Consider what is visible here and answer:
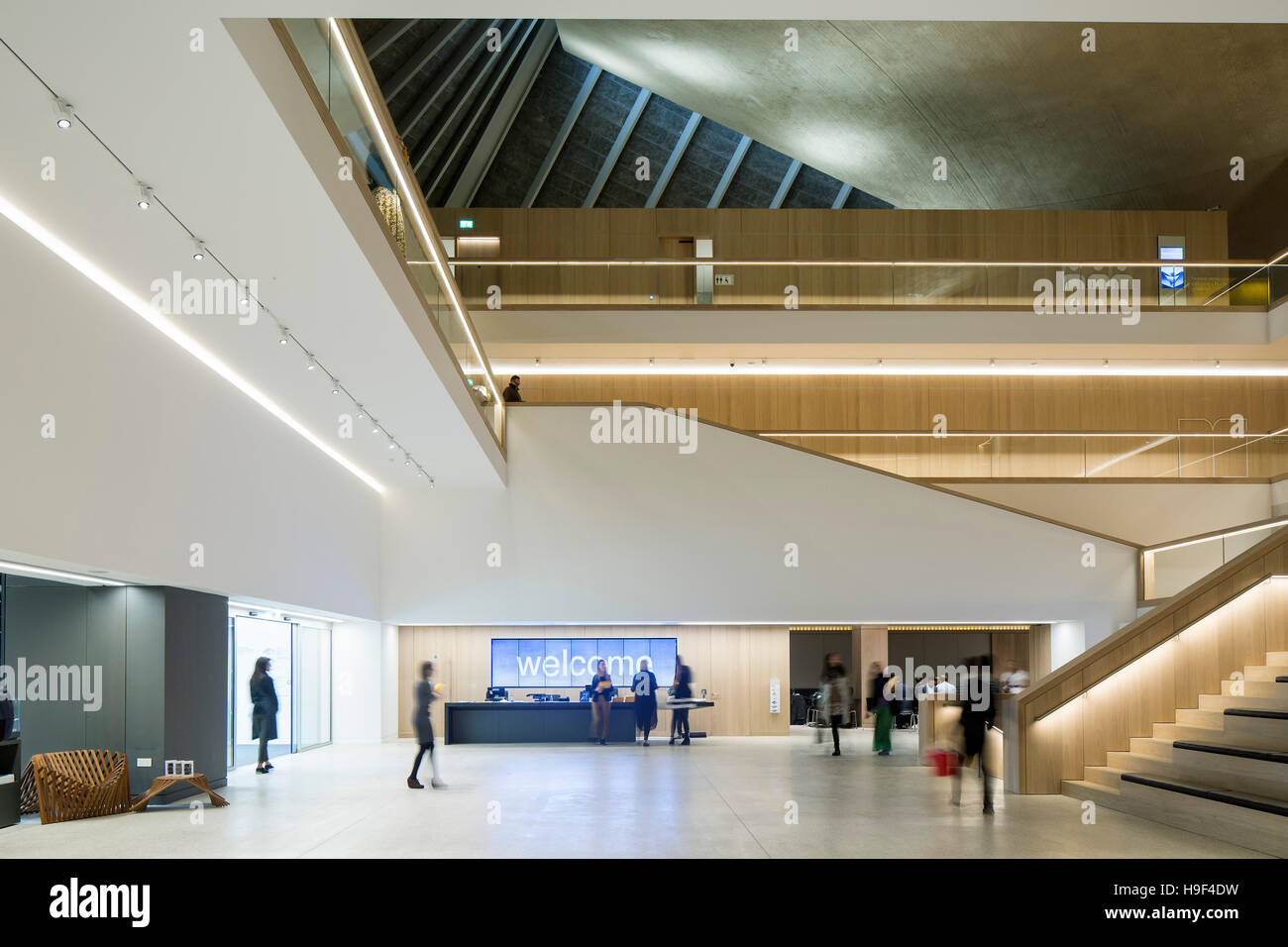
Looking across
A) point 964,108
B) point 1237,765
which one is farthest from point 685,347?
point 1237,765

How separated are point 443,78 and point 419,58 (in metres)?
1.08

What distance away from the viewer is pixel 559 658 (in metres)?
19.0

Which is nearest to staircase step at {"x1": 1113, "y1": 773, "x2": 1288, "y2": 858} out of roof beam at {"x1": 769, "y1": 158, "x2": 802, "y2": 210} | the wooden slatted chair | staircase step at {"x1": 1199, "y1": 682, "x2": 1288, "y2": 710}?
staircase step at {"x1": 1199, "y1": 682, "x2": 1288, "y2": 710}

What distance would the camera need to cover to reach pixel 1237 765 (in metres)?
8.85

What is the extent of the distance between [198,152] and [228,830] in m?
5.55

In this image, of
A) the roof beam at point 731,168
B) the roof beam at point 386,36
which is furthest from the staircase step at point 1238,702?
the roof beam at point 731,168

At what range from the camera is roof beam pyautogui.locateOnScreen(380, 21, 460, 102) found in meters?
20.0

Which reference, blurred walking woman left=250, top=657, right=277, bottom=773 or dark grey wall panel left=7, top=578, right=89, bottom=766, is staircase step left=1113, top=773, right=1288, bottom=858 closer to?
blurred walking woman left=250, top=657, right=277, bottom=773

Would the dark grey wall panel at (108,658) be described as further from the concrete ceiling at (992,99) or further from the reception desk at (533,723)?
the concrete ceiling at (992,99)

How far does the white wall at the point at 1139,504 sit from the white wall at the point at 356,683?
10168 mm

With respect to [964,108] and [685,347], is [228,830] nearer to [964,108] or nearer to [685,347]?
[685,347]

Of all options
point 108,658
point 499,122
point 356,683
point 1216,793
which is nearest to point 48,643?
point 108,658

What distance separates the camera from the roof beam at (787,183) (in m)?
26.2

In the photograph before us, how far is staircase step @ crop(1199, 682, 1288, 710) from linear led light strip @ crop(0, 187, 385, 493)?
10311 mm
